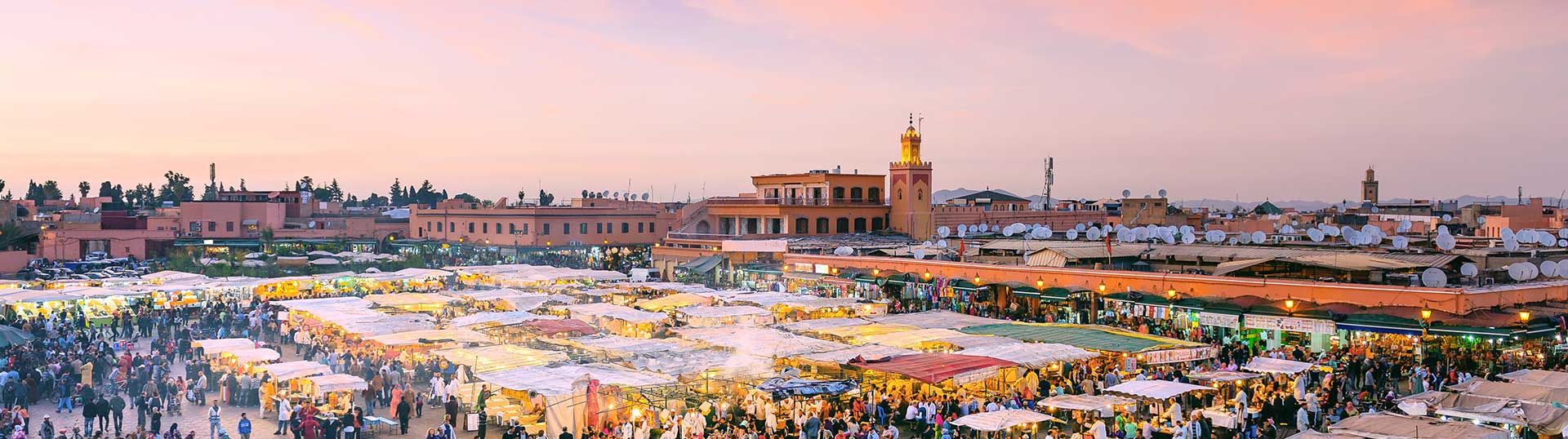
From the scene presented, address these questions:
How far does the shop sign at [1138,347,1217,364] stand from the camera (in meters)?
20.4

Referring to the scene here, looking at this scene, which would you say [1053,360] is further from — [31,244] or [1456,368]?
[31,244]

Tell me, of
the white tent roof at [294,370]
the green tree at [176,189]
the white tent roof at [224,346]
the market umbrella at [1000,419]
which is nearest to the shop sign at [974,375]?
the market umbrella at [1000,419]

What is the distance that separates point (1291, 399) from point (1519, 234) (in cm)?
2087

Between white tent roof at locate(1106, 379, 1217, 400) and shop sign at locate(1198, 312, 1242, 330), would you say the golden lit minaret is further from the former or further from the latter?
white tent roof at locate(1106, 379, 1217, 400)

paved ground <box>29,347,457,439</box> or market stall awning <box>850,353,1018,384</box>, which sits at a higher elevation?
market stall awning <box>850,353,1018,384</box>

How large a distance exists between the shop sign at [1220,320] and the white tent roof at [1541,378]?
654cm

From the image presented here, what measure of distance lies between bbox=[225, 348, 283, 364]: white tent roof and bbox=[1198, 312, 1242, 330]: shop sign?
1953 cm

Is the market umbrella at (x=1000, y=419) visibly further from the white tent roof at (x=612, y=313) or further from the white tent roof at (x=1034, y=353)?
the white tent roof at (x=612, y=313)

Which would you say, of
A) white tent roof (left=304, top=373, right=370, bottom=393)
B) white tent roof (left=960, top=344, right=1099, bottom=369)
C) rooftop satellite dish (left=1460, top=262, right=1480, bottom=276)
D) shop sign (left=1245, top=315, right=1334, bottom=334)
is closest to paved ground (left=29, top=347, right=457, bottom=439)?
white tent roof (left=304, top=373, right=370, bottom=393)

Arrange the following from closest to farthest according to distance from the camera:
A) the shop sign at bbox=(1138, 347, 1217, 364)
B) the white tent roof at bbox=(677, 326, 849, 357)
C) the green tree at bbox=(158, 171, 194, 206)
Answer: the white tent roof at bbox=(677, 326, 849, 357), the shop sign at bbox=(1138, 347, 1217, 364), the green tree at bbox=(158, 171, 194, 206)

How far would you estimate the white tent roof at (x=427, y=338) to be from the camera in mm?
22031

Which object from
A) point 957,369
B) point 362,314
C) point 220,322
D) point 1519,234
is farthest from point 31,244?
→ point 1519,234

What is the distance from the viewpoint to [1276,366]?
63.9ft

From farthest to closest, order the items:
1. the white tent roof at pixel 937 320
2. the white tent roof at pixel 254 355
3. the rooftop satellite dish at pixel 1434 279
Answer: the white tent roof at pixel 937 320, the rooftop satellite dish at pixel 1434 279, the white tent roof at pixel 254 355
